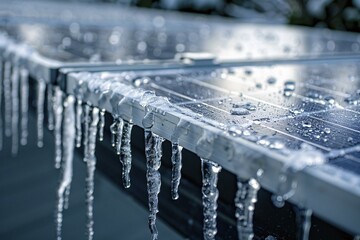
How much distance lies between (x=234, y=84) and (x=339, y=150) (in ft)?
3.21

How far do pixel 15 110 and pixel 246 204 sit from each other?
257 centimetres

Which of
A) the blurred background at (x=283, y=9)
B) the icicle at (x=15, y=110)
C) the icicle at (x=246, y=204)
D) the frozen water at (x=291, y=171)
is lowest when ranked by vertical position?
the icicle at (x=15, y=110)

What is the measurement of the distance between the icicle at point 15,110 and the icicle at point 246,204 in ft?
6.15

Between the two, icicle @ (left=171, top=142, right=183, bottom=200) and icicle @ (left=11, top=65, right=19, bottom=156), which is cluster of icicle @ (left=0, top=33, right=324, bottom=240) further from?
icicle @ (left=11, top=65, right=19, bottom=156)

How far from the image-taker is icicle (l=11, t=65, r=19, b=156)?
277cm

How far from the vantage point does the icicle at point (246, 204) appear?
44.5 inches

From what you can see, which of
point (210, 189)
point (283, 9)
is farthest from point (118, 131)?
point (283, 9)

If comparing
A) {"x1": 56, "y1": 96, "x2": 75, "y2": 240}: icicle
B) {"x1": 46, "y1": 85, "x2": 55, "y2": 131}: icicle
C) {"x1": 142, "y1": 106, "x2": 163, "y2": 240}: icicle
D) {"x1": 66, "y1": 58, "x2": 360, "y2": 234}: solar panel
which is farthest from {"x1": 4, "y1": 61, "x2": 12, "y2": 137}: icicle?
{"x1": 142, "y1": 106, "x2": 163, "y2": 240}: icicle

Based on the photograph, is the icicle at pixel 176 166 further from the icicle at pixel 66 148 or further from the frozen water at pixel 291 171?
the icicle at pixel 66 148

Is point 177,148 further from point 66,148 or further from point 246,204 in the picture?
point 66,148

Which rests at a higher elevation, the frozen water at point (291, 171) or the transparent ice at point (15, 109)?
the frozen water at point (291, 171)

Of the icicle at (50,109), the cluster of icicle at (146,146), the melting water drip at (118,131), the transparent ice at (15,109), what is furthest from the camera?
the transparent ice at (15,109)

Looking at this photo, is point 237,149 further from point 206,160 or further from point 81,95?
point 81,95

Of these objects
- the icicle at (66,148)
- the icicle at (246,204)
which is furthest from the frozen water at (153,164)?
the icicle at (66,148)
